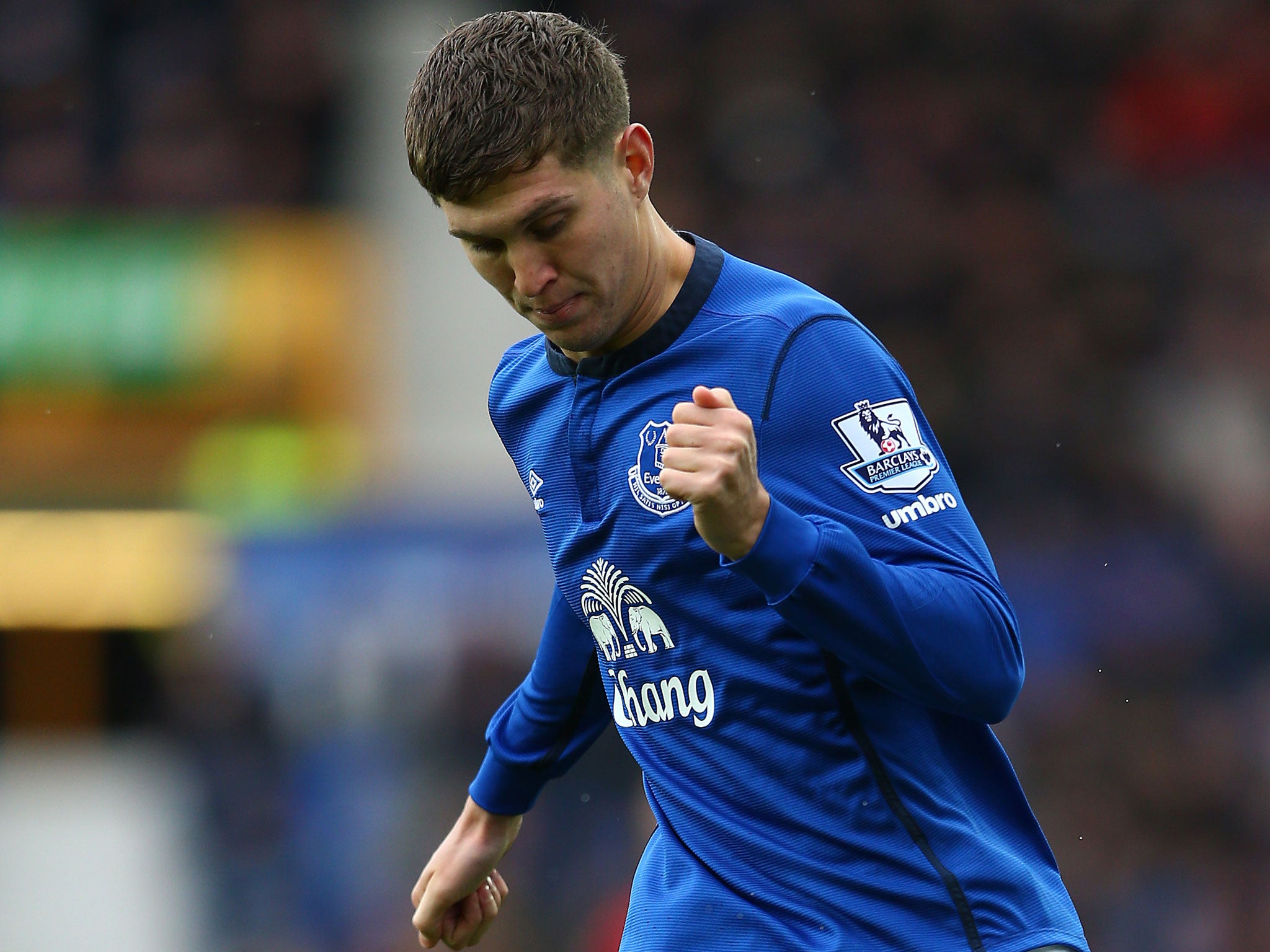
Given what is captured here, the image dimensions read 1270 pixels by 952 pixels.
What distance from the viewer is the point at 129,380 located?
38.5ft

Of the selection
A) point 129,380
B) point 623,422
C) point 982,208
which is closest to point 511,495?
point 129,380

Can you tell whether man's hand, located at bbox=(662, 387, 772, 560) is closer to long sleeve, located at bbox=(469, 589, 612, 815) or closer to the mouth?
the mouth

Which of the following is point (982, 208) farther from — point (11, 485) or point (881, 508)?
point (881, 508)

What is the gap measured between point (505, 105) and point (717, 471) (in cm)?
63

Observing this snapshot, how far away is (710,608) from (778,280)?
0.49 meters

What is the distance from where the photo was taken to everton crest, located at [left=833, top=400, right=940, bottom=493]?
7.50 feet

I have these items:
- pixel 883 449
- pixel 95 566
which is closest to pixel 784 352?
pixel 883 449

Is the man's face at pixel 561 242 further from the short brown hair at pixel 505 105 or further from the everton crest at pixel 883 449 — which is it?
the everton crest at pixel 883 449

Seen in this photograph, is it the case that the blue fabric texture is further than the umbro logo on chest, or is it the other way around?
the umbro logo on chest

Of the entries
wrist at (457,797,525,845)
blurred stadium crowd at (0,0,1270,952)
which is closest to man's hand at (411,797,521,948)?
wrist at (457,797,525,845)

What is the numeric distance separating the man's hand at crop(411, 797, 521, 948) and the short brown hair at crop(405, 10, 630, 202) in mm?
1164

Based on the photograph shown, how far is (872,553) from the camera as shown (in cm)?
228

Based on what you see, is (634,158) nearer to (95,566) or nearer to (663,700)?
(663,700)

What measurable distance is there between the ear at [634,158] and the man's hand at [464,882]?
1150 mm
